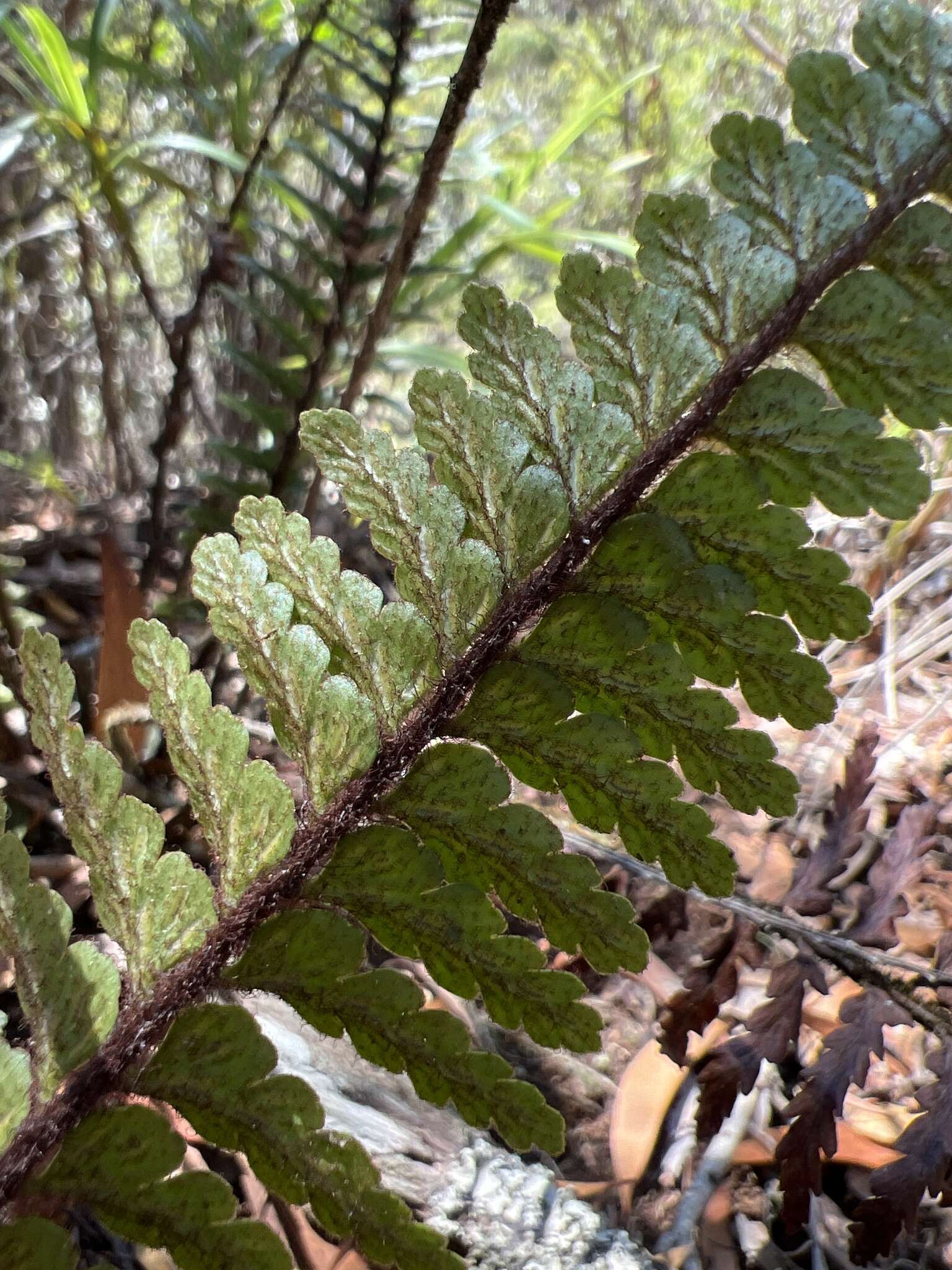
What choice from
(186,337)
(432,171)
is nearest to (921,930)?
(432,171)

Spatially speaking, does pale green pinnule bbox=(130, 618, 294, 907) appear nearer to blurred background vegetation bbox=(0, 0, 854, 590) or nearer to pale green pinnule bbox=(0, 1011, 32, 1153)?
pale green pinnule bbox=(0, 1011, 32, 1153)

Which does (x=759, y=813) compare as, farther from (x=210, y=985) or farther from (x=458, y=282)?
(x=458, y=282)

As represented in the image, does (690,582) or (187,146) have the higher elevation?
(187,146)

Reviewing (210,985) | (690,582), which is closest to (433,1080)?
(210,985)

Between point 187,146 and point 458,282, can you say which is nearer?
point 187,146

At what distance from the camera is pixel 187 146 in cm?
126

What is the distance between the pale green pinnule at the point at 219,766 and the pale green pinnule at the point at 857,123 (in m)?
0.46

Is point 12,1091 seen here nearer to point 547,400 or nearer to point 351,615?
point 351,615

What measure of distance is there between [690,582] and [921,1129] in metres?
0.40

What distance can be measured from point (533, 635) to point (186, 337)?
0.76 m

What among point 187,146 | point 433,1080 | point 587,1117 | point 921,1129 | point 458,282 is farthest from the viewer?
point 458,282

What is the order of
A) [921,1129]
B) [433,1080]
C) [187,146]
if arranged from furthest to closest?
1. [187,146]
2. [921,1129]
3. [433,1080]

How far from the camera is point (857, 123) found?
482 millimetres

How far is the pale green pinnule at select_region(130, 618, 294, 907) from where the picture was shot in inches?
17.9
